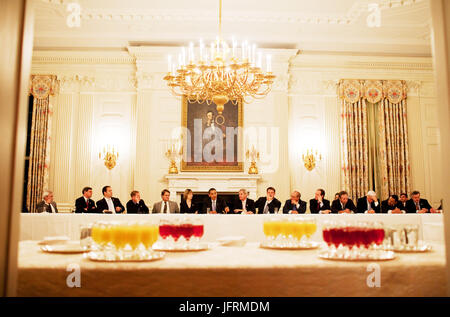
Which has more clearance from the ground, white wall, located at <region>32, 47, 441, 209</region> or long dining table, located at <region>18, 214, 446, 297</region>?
white wall, located at <region>32, 47, 441, 209</region>

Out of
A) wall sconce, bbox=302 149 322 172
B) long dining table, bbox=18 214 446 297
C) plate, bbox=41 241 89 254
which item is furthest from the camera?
Result: wall sconce, bbox=302 149 322 172

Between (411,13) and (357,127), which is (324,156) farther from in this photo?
(411,13)

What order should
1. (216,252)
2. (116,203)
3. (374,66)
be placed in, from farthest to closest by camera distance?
1. (374,66)
2. (116,203)
3. (216,252)

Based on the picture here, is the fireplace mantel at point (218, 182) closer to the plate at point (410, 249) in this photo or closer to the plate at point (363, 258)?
the plate at point (410, 249)

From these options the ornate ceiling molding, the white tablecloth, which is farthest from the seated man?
the ornate ceiling molding

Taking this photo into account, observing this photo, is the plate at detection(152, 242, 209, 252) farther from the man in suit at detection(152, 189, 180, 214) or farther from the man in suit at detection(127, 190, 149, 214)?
the man in suit at detection(127, 190, 149, 214)

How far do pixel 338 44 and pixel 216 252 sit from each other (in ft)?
27.6

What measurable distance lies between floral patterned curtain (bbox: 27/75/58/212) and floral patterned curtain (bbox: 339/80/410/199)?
697 centimetres

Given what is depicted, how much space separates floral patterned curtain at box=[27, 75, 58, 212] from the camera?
8820 mm

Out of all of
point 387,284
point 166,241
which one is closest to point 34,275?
point 166,241

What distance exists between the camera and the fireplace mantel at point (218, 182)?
873 centimetres

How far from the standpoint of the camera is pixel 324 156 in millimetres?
9195

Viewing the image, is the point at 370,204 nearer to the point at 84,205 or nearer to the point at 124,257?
the point at 84,205

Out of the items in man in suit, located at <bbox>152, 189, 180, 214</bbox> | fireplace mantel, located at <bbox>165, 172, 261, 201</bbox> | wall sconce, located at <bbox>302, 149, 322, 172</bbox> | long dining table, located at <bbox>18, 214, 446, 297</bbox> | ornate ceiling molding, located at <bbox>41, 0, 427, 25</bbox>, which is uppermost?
ornate ceiling molding, located at <bbox>41, 0, 427, 25</bbox>
